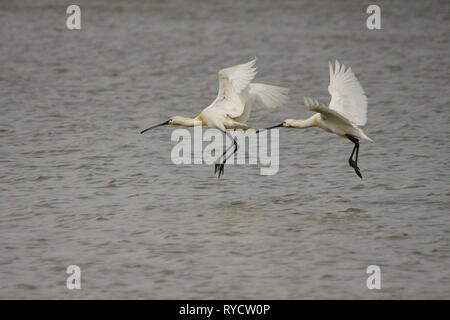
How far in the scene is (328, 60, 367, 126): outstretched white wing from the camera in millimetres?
11766

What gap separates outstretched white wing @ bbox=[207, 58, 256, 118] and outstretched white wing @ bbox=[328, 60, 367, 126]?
3.36ft

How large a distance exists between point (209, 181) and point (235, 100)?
1174 millimetres

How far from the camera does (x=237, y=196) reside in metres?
11.8

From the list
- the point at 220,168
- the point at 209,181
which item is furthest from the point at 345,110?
the point at 209,181

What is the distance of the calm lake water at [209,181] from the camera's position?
353 inches

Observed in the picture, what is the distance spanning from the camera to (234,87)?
11.9 meters

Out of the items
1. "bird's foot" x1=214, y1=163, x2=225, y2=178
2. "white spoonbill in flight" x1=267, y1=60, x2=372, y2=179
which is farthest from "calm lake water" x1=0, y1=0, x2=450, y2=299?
"white spoonbill in flight" x1=267, y1=60, x2=372, y2=179

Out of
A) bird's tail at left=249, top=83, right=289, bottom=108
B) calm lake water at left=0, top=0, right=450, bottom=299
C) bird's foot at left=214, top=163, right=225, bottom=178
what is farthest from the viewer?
bird's tail at left=249, top=83, right=289, bottom=108

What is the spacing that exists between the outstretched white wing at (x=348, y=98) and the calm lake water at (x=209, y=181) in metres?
0.95

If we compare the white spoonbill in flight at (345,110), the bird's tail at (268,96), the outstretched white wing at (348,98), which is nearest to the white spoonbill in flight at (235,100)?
the bird's tail at (268,96)

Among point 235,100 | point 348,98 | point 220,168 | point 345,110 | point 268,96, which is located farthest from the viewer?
point 268,96

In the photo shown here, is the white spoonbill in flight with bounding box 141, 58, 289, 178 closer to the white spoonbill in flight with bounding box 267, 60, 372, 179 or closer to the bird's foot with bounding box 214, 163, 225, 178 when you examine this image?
the bird's foot with bounding box 214, 163, 225, 178

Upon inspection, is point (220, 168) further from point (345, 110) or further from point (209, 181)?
point (345, 110)
